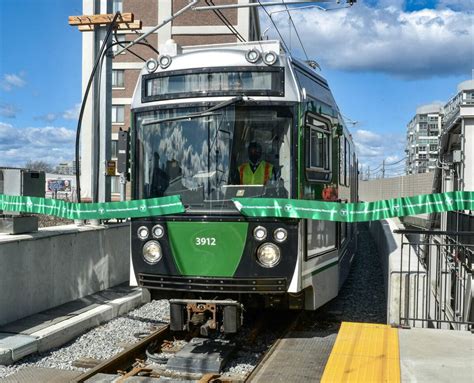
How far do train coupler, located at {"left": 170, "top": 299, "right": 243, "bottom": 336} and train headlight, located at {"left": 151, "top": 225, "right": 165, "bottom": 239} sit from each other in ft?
2.52

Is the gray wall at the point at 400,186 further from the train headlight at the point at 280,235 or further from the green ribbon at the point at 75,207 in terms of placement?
the train headlight at the point at 280,235

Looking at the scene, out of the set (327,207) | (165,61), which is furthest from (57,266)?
(327,207)

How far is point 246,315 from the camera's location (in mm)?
8984

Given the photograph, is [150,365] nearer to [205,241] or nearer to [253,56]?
[205,241]

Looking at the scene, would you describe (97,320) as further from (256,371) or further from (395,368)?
(395,368)

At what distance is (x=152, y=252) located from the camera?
689 cm

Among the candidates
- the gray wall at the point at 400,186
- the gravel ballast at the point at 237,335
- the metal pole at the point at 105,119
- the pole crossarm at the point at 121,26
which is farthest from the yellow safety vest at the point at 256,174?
the gray wall at the point at 400,186

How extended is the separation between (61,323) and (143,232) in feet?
6.05

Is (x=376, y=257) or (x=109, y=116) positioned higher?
(x=109, y=116)

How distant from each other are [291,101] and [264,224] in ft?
4.74

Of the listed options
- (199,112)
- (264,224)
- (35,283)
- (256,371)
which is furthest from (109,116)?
(256,371)

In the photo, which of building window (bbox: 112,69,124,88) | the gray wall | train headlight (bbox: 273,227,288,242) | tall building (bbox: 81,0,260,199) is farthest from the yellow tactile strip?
building window (bbox: 112,69,124,88)

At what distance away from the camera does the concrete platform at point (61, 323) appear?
6723mm

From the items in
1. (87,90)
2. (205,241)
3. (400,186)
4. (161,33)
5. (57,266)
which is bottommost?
(57,266)
